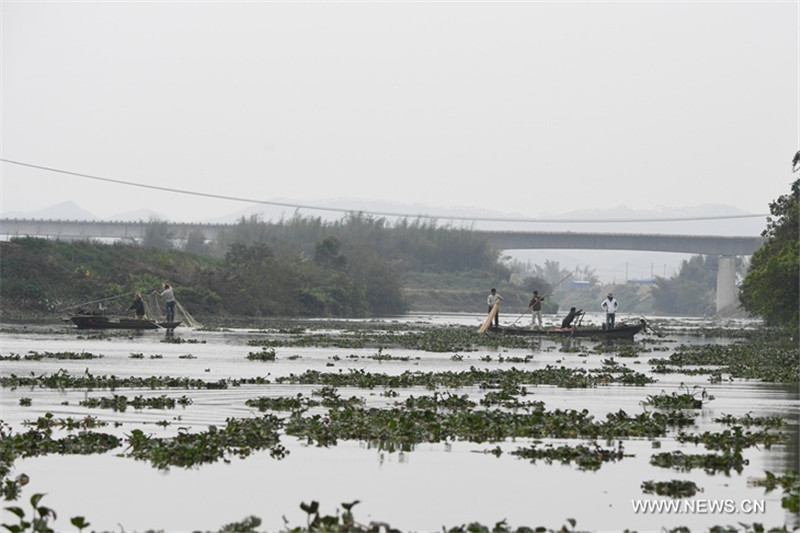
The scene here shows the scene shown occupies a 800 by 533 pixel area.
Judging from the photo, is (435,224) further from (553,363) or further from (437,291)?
(553,363)

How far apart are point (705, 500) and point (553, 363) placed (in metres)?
22.5

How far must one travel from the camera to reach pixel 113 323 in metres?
52.4

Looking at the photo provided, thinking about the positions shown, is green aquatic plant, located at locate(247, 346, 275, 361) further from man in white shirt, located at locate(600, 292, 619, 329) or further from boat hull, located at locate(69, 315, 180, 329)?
man in white shirt, located at locate(600, 292, 619, 329)

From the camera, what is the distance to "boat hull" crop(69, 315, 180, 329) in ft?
168

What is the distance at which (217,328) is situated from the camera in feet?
191

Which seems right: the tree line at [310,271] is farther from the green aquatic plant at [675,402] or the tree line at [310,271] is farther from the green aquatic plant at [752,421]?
the green aquatic plant at [752,421]

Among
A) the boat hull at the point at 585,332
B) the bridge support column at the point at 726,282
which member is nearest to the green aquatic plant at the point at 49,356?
the boat hull at the point at 585,332

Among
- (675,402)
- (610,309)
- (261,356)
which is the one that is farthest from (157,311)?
(675,402)

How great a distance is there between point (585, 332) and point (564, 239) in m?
109

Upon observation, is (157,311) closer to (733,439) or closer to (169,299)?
(169,299)

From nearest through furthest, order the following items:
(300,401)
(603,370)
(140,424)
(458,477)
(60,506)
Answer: (60,506) < (458,477) < (140,424) < (300,401) < (603,370)

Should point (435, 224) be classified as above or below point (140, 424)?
above

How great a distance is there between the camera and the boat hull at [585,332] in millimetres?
53375

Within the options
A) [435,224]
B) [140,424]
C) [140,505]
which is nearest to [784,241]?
[140,424]
